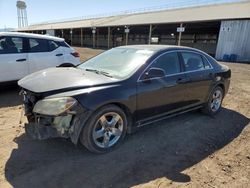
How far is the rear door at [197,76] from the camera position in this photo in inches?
197

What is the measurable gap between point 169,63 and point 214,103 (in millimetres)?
1991

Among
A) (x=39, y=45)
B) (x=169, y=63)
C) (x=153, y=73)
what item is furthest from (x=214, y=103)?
(x=39, y=45)

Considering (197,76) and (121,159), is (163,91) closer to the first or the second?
(197,76)

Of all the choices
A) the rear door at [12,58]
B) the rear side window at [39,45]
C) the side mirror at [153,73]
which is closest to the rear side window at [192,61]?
the side mirror at [153,73]

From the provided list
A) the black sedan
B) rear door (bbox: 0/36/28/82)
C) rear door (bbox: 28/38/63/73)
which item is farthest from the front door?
rear door (bbox: 0/36/28/82)

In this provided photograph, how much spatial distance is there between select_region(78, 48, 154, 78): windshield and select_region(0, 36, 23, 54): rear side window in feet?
9.25

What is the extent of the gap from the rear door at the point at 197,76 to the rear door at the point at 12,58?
14.4 feet

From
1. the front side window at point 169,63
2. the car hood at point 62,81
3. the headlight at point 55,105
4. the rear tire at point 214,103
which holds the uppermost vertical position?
the front side window at point 169,63

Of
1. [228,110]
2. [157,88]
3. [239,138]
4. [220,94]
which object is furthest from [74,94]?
[228,110]

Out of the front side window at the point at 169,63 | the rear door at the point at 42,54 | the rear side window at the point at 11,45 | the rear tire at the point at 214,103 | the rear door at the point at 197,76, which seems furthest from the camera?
the rear door at the point at 42,54

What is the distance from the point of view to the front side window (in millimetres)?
4457

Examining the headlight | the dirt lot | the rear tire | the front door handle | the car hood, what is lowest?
the dirt lot

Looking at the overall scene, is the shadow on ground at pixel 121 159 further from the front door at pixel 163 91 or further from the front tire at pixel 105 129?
the front door at pixel 163 91

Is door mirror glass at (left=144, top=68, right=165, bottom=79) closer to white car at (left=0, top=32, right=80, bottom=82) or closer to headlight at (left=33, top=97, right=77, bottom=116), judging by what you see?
headlight at (left=33, top=97, right=77, bottom=116)
